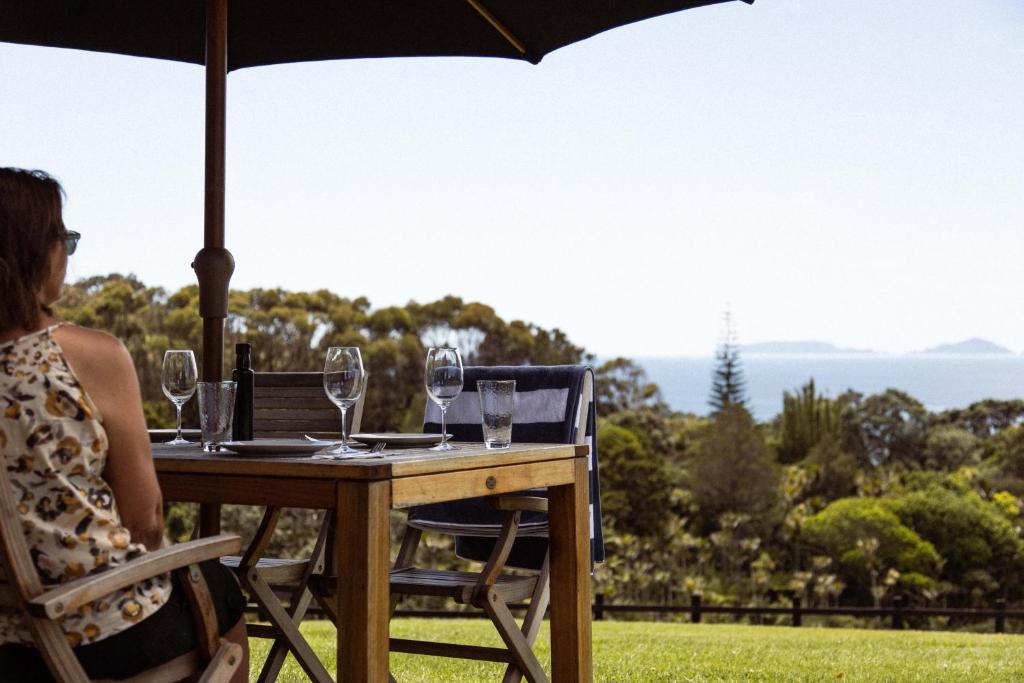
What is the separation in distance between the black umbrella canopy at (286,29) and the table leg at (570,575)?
139 centimetres

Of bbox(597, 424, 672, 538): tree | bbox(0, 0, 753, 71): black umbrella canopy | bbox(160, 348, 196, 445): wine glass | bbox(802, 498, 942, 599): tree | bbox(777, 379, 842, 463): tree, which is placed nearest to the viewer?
bbox(160, 348, 196, 445): wine glass

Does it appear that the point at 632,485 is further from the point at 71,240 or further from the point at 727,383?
the point at 71,240

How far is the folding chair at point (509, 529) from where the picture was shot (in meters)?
2.79

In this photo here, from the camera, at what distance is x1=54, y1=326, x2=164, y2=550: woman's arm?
5.57 feet

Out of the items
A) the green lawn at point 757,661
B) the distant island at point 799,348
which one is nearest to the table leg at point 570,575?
the green lawn at point 757,661

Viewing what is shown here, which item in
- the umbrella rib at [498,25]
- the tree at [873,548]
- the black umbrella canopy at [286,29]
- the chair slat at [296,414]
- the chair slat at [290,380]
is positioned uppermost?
the black umbrella canopy at [286,29]

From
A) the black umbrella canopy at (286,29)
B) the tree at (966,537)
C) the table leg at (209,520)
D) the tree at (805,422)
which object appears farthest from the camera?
the tree at (805,422)

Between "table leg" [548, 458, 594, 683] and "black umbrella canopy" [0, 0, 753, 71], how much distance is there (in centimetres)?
139

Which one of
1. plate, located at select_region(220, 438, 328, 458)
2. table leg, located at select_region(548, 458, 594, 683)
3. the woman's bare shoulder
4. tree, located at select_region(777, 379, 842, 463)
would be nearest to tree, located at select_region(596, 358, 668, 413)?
tree, located at select_region(777, 379, 842, 463)

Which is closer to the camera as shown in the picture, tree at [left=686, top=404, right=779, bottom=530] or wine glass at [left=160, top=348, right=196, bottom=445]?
wine glass at [left=160, top=348, right=196, bottom=445]

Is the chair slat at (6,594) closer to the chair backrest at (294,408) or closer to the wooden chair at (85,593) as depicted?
the wooden chair at (85,593)

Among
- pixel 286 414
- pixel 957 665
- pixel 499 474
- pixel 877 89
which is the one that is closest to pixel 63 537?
pixel 499 474

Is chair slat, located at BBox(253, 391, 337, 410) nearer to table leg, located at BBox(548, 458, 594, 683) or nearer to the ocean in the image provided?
table leg, located at BBox(548, 458, 594, 683)

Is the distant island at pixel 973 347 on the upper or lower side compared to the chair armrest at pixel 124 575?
upper
